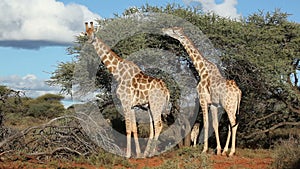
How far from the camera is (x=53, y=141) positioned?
11.3 metres

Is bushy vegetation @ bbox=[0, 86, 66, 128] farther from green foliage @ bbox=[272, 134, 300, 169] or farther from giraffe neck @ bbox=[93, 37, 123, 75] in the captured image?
green foliage @ bbox=[272, 134, 300, 169]

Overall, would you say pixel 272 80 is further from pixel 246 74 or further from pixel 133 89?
pixel 133 89

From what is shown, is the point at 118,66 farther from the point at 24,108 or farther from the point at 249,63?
the point at 24,108

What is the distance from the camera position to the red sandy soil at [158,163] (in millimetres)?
10227

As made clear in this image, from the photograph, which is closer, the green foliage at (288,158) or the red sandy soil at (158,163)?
the green foliage at (288,158)

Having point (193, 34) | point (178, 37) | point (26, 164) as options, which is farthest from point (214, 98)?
point (26, 164)

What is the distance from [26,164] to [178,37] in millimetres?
5090

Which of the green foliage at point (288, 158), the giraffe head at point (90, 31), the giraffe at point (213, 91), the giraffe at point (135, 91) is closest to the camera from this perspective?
the green foliage at point (288, 158)

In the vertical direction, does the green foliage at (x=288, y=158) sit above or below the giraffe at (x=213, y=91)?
below

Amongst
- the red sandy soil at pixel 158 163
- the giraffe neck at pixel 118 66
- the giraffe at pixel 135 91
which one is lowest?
the red sandy soil at pixel 158 163

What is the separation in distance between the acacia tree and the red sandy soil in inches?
95.3

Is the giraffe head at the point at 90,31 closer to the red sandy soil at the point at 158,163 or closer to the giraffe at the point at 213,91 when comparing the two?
the giraffe at the point at 213,91

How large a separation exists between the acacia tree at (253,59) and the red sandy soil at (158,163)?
2421 mm

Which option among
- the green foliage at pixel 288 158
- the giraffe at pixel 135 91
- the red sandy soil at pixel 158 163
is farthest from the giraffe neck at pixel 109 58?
the green foliage at pixel 288 158
